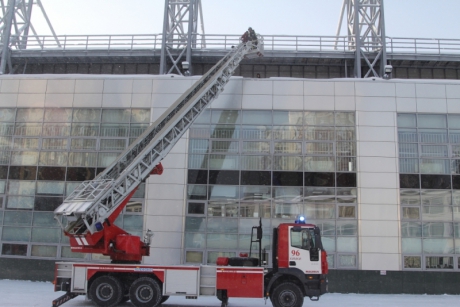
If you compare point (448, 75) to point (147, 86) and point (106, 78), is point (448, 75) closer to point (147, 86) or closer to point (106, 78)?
point (147, 86)

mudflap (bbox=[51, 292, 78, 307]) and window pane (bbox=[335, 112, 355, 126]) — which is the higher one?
window pane (bbox=[335, 112, 355, 126])

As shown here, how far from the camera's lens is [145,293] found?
13.1 m

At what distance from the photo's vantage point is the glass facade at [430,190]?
63.4 feet

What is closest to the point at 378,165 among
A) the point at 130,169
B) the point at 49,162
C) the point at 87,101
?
the point at 130,169

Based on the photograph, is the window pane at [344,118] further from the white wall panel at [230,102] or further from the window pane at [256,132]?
the white wall panel at [230,102]

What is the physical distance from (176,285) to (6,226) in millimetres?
11429

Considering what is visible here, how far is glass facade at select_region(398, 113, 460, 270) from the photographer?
760 inches

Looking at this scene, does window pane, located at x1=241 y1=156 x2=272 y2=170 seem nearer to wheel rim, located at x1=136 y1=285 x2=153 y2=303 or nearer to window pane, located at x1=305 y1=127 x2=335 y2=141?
window pane, located at x1=305 y1=127 x2=335 y2=141

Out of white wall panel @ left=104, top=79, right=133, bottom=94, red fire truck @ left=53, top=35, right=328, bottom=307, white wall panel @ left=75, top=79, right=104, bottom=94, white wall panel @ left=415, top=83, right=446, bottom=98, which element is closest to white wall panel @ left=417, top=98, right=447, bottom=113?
white wall panel @ left=415, top=83, right=446, bottom=98

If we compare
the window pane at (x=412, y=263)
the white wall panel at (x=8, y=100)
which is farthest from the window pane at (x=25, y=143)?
the window pane at (x=412, y=263)

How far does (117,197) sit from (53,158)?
328 inches

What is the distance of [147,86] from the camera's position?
20781mm

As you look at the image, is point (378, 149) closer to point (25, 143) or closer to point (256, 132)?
point (256, 132)

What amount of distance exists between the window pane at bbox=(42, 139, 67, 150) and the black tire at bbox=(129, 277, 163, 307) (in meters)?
9.98
